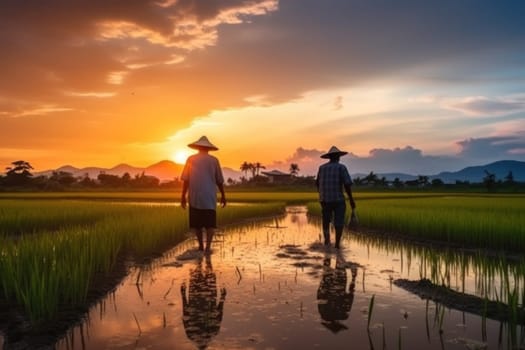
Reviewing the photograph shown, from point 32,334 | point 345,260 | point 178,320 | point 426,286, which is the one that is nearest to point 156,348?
point 178,320

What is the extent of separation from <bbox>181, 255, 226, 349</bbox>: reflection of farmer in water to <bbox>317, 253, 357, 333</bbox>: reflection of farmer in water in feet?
3.24

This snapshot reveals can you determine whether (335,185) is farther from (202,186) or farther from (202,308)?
(202,308)

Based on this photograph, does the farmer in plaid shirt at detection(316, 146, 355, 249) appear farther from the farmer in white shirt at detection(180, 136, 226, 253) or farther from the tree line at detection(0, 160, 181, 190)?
the tree line at detection(0, 160, 181, 190)

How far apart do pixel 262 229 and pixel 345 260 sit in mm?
5704

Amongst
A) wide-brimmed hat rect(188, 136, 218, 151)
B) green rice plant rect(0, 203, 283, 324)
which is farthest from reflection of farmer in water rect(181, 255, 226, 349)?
wide-brimmed hat rect(188, 136, 218, 151)

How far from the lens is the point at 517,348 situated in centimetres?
333

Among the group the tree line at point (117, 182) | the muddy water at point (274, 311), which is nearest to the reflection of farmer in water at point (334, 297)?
the muddy water at point (274, 311)

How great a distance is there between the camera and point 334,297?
192 inches

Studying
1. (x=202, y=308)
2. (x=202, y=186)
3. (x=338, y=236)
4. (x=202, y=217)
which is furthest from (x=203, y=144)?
(x=202, y=308)

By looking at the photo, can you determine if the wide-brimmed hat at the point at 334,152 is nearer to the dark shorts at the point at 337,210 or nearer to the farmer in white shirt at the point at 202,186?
the dark shorts at the point at 337,210

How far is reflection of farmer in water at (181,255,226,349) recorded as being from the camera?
3668mm

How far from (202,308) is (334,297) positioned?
1.43 metres

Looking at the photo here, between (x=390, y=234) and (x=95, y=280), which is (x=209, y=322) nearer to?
(x=95, y=280)

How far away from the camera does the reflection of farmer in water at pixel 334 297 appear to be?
407cm
